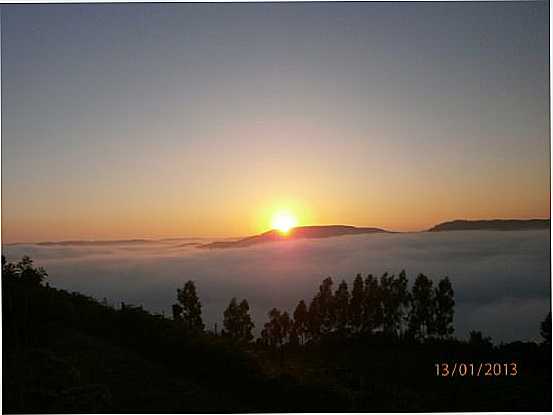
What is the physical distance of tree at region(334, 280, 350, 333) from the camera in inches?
166

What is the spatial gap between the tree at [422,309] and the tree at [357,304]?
0.25 metres

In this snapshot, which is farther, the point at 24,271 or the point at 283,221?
the point at 283,221

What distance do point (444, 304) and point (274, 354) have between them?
0.86 m

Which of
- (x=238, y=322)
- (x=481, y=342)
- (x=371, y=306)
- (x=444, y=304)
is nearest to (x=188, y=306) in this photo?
(x=238, y=322)

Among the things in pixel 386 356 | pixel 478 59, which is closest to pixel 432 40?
pixel 478 59

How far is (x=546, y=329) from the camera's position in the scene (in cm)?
419

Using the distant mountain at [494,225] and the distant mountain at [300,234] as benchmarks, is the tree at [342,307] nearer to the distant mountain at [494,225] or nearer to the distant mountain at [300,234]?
the distant mountain at [300,234]

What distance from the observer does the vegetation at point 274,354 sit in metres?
4.13

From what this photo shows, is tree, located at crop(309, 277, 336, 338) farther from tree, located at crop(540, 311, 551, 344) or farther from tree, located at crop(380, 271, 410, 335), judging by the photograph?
tree, located at crop(540, 311, 551, 344)

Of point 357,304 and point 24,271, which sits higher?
point 24,271

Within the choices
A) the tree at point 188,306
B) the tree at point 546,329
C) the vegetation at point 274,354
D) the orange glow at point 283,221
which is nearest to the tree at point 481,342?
the vegetation at point 274,354

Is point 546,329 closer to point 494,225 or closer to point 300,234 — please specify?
point 494,225

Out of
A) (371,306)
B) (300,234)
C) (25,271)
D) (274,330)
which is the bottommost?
(274,330)

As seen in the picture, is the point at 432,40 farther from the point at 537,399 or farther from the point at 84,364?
the point at 84,364
